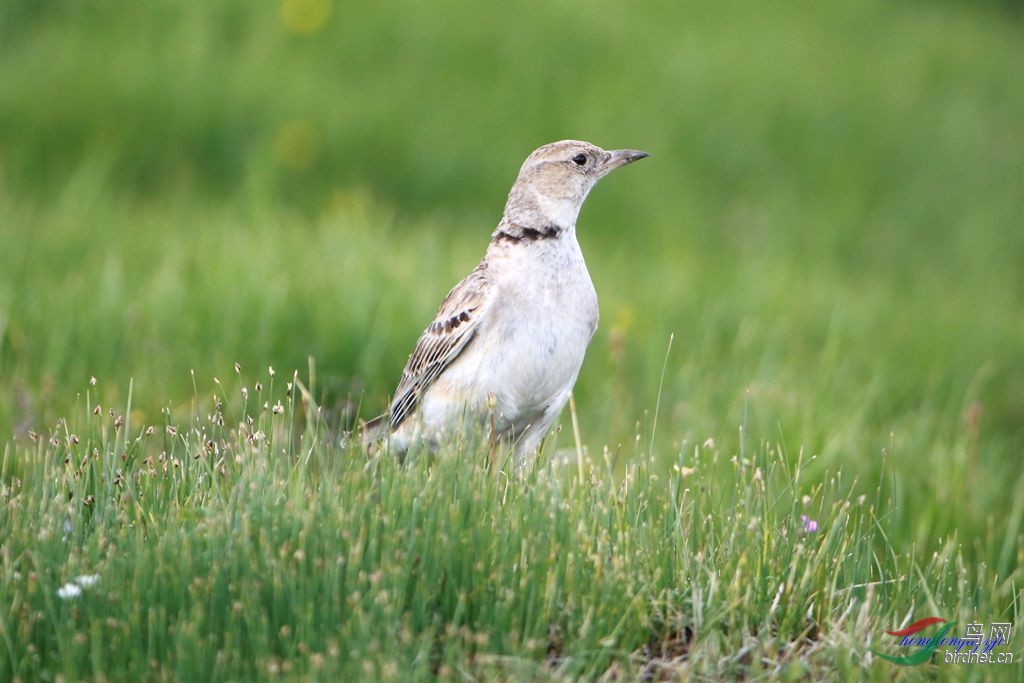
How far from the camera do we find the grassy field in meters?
3.98

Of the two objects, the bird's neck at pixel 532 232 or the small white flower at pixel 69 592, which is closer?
the small white flower at pixel 69 592

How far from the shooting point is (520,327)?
5.98 meters

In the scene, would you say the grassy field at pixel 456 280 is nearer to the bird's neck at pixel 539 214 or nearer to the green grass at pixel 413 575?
the green grass at pixel 413 575

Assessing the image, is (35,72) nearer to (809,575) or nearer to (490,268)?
(490,268)

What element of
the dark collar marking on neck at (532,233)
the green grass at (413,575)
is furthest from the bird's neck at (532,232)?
the green grass at (413,575)

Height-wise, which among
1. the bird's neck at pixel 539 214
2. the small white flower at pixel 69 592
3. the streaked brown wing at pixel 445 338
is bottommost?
the small white flower at pixel 69 592

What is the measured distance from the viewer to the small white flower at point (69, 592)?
3.86 m

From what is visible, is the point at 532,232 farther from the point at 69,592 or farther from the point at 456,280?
the point at 456,280

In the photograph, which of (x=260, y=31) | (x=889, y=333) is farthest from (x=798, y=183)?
(x=260, y=31)

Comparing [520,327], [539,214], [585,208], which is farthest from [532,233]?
[585,208]

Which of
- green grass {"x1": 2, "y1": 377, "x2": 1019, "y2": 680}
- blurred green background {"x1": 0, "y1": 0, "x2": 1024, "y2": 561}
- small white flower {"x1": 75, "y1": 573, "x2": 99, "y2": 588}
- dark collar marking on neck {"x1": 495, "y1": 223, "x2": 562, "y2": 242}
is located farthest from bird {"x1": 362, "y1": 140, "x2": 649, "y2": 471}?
small white flower {"x1": 75, "y1": 573, "x2": 99, "y2": 588}

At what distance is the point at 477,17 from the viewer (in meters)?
16.2

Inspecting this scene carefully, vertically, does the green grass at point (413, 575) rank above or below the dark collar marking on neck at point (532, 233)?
below

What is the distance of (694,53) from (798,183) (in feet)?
7.92
